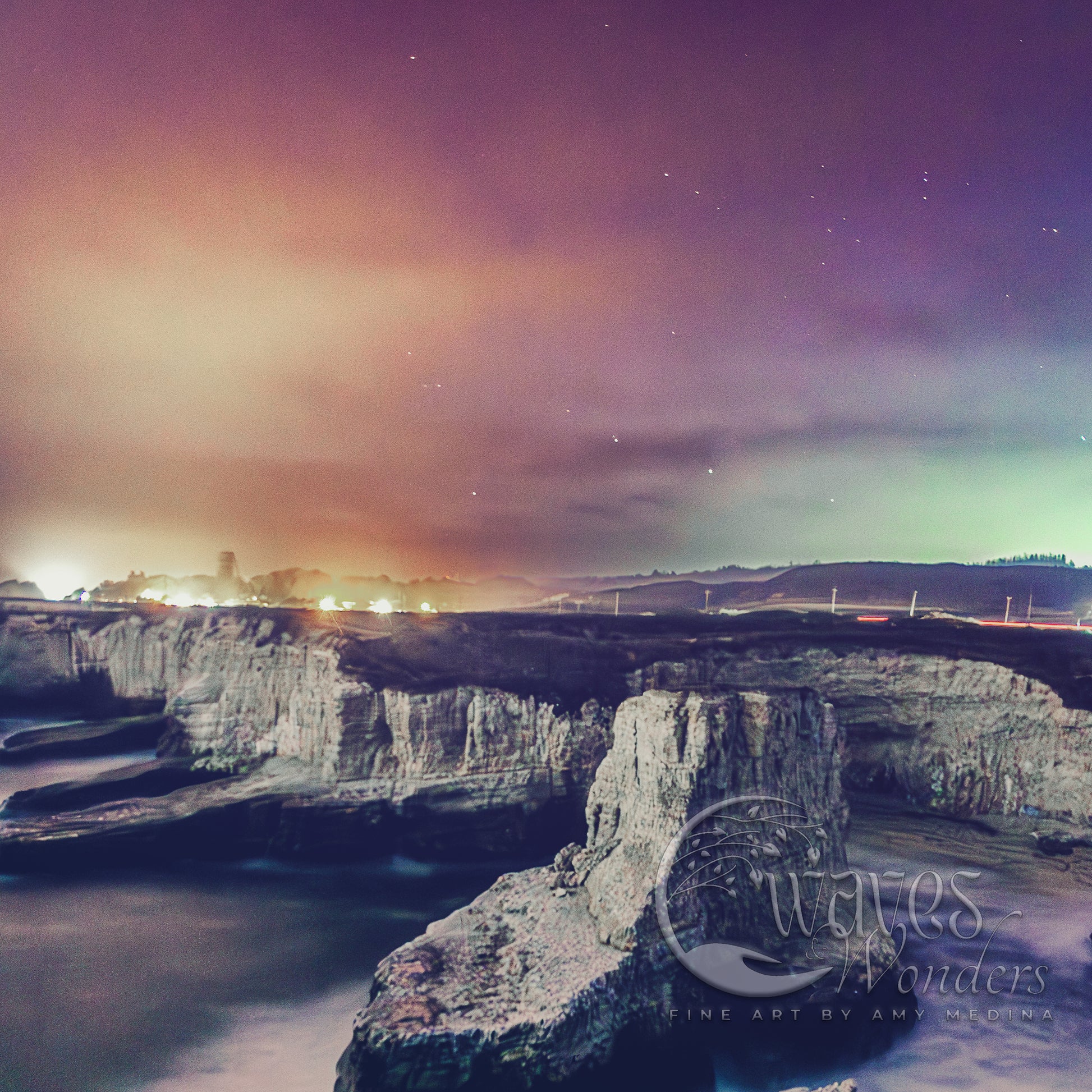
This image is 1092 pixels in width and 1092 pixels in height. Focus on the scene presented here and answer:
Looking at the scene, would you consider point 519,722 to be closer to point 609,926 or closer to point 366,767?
point 366,767

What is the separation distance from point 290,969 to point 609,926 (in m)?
8.47

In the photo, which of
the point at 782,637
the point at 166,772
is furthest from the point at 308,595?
the point at 782,637

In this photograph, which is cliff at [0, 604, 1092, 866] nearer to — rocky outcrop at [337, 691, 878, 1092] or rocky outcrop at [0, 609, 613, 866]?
rocky outcrop at [0, 609, 613, 866]

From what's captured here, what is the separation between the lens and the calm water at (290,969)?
12039 mm

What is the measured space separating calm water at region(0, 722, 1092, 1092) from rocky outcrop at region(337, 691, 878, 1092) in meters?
1.99

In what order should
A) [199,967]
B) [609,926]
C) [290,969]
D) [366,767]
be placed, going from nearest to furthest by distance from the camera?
[609,926] → [199,967] → [290,969] → [366,767]

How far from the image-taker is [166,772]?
87.1ft

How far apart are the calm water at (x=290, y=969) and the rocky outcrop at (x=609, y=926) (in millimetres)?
1991

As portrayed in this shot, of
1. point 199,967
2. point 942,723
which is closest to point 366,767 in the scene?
point 199,967

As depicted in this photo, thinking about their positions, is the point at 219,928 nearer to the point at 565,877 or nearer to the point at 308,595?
the point at 565,877

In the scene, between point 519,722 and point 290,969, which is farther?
point 519,722

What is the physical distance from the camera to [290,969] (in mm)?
16078

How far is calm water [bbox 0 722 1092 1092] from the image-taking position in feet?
39.5

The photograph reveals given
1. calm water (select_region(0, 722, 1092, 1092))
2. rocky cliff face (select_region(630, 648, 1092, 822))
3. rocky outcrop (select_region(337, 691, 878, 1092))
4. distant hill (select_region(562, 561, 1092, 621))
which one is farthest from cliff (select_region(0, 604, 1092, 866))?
distant hill (select_region(562, 561, 1092, 621))
